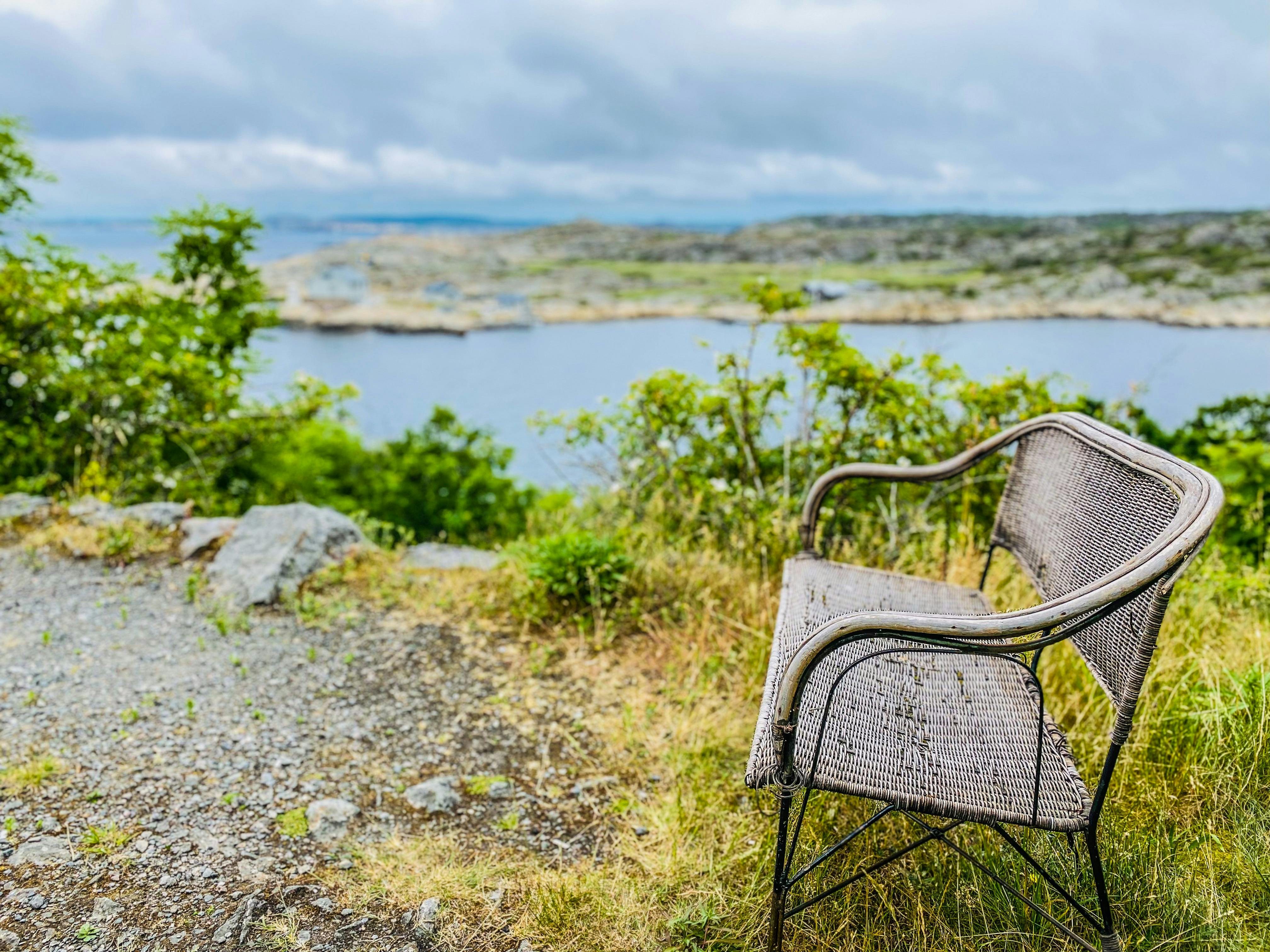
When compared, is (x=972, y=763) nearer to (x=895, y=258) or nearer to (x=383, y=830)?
(x=383, y=830)

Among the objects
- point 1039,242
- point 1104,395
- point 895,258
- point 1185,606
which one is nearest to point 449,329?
point 895,258

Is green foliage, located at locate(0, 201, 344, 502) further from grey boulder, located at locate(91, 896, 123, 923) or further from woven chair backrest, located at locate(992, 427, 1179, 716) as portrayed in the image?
woven chair backrest, located at locate(992, 427, 1179, 716)

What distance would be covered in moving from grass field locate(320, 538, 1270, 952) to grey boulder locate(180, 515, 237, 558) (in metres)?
2.28

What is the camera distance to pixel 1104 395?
457 centimetres

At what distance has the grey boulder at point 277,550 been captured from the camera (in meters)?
3.49

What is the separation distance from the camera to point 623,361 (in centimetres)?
902

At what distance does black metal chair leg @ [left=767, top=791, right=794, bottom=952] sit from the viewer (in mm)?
1493

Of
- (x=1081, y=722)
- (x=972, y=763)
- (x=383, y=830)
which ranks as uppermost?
(x=972, y=763)

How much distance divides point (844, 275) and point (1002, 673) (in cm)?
1743

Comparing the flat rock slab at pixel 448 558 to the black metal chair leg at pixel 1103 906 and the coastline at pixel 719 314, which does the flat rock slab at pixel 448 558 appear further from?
the coastline at pixel 719 314

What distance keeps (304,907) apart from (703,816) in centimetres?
→ 99

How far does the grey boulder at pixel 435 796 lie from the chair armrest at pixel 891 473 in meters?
1.28

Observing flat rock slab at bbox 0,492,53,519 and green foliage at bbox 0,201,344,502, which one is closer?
flat rock slab at bbox 0,492,53,519

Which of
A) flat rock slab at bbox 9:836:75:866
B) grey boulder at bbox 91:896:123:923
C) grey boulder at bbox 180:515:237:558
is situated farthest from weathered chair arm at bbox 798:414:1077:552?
grey boulder at bbox 180:515:237:558
